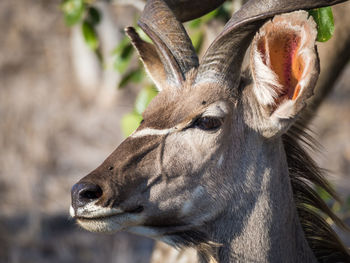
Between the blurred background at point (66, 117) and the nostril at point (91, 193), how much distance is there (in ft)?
4.88

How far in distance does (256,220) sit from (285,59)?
0.80 metres

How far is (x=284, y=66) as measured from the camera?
330 cm

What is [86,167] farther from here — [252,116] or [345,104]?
[252,116]

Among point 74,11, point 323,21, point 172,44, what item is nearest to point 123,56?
point 74,11

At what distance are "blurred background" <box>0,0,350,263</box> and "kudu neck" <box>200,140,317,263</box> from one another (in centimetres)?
136

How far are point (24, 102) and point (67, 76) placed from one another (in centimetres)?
252

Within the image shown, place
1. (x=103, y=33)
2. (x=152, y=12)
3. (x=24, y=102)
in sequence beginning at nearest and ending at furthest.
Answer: (x=152, y=12) → (x=24, y=102) → (x=103, y=33)

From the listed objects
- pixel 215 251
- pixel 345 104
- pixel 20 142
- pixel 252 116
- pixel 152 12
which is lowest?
pixel 345 104

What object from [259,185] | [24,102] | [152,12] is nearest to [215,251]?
[259,185]

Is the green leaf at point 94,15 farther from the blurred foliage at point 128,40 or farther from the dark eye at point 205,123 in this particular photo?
the dark eye at point 205,123

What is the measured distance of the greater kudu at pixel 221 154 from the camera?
3.09 meters

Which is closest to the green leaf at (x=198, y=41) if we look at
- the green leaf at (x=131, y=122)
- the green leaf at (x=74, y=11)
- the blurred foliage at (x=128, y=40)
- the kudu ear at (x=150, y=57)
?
the blurred foliage at (x=128, y=40)

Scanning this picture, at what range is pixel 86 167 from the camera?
1071 cm

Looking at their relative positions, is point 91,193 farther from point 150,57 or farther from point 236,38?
point 150,57
